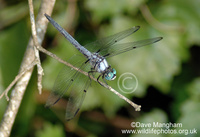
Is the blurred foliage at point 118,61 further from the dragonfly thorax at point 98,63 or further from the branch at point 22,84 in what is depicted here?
the branch at point 22,84

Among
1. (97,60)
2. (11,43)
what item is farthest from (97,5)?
(11,43)

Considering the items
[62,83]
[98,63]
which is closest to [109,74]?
[98,63]

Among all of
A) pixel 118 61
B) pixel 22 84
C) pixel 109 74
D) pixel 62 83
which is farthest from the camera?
pixel 118 61

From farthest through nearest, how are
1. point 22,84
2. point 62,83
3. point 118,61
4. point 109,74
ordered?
point 118,61, point 109,74, point 62,83, point 22,84

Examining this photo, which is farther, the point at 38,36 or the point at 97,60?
the point at 97,60

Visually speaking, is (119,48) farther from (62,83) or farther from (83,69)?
(62,83)

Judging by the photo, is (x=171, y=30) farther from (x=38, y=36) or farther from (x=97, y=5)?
(x=38, y=36)

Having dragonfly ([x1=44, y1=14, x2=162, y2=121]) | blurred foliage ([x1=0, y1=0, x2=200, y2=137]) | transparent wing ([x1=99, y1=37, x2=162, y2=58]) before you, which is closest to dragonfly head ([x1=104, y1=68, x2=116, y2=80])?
dragonfly ([x1=44, y1=14, x2=162, y2=121])

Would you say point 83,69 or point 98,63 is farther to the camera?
point 98,63
